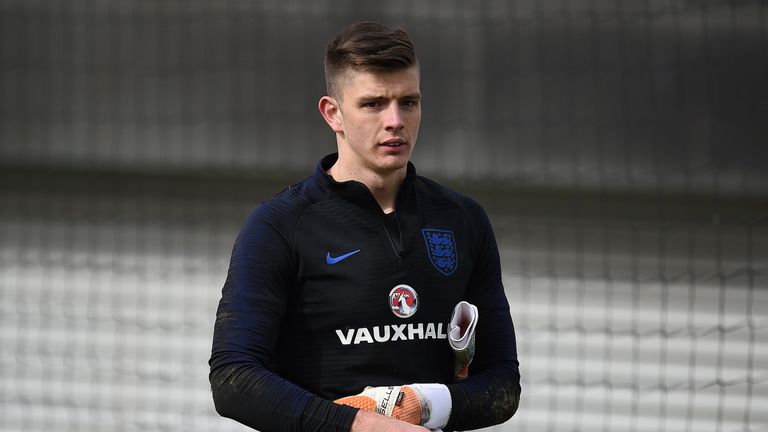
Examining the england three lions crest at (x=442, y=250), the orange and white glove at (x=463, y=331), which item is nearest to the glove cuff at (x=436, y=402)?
the orange and white glove at (x=463, y=331)

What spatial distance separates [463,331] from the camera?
101 inches

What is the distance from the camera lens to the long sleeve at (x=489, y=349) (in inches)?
103

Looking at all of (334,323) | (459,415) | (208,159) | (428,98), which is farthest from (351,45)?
(208,159)

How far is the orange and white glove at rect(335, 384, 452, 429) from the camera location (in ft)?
7.90

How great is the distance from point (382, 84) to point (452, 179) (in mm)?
4407

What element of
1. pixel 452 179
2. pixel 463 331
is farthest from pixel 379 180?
pixel 452 179

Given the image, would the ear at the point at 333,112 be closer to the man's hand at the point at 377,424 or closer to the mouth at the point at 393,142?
the mouth at the point at 393,142

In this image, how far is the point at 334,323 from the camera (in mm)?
2498

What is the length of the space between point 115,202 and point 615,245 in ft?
11.0

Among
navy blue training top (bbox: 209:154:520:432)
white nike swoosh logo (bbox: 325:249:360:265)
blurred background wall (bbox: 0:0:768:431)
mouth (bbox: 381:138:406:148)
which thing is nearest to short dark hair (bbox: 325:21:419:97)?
mouth (bbox: 381:138:406:148)

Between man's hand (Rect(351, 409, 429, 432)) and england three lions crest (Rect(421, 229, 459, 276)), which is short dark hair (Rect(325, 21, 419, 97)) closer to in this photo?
england three lions crest (Rect(421, 229, 459, 276))

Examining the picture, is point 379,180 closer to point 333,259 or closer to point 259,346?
point 333,259

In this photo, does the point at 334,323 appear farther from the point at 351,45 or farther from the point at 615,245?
the point at 615,245

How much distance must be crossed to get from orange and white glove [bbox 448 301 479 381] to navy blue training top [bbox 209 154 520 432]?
0.14 feet
